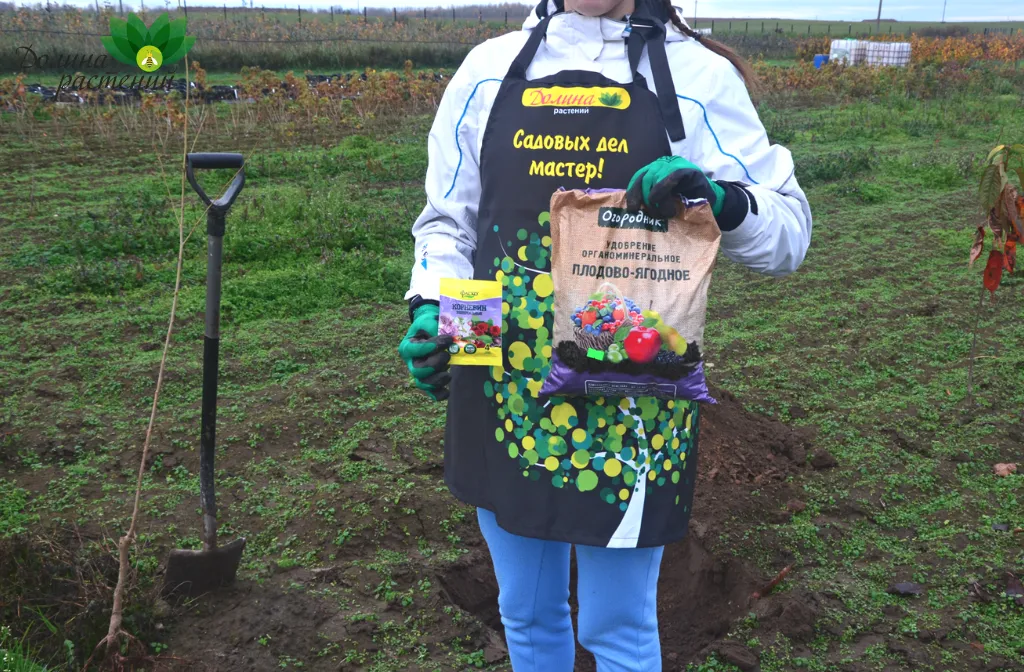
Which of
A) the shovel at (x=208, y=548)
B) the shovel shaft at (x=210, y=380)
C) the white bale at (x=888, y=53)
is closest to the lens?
the shovel shaft at (x=210, y=380)

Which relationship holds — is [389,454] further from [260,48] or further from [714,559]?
[260,48]

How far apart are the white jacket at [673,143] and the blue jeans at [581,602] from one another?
60cm

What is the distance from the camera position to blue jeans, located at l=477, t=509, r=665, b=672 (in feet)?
5.95

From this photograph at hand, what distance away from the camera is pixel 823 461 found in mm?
3672

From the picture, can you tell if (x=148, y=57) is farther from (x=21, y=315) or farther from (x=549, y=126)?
(x=21, y=315)

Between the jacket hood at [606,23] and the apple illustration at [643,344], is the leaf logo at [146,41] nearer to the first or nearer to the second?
the jacket hood at [606,23]

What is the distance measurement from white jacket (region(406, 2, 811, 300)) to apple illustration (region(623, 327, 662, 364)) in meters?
0.22

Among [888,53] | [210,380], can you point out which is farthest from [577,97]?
[888,53]

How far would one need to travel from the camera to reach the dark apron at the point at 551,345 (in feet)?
5.61

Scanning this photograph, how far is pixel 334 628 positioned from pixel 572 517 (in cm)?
117

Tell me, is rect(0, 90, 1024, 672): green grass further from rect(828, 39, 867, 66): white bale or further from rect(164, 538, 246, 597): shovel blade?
rect(828, 39, 867, 66): white bale

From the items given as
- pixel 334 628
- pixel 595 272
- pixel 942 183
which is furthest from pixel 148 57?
pixel 942 183

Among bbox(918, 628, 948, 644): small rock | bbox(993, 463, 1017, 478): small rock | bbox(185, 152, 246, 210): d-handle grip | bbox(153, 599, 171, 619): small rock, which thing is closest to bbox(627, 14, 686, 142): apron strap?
bbox(185, 152, 246, 210): d-handle grip

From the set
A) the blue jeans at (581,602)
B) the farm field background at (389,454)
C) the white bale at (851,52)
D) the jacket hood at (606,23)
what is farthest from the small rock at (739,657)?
the white bale at (851,52)
